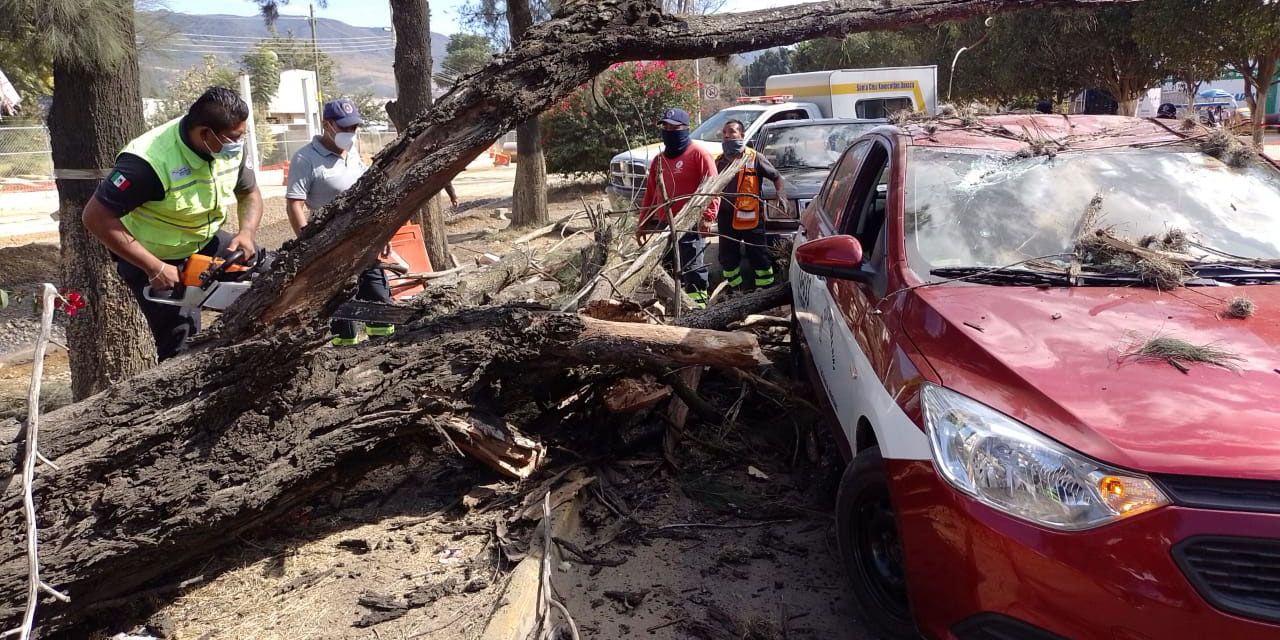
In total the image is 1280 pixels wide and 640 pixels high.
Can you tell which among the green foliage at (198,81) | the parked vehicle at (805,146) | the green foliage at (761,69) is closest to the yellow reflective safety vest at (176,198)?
the parked vehicle at (805,146)

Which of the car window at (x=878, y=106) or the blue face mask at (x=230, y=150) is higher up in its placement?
the car window at (x=878, y=106)

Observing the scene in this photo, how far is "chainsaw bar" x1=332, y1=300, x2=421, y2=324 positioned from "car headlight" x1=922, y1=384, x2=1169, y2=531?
263cm

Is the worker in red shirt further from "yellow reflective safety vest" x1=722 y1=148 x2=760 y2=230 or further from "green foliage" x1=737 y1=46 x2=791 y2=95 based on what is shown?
"green foliage" x1=737 y1=46 x2=791 y2=95

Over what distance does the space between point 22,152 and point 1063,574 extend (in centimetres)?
2933

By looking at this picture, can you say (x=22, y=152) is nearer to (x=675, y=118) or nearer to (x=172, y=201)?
(x=675, y=118)

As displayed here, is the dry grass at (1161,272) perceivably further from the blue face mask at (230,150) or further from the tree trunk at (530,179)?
the tree trunk at (530,179)

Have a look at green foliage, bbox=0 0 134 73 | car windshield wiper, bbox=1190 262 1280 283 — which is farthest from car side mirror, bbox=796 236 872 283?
green foliage, bbox=0 0 134 73

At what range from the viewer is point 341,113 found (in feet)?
18.1

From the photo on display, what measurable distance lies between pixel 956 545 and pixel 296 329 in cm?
258

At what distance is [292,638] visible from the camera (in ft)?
10.5

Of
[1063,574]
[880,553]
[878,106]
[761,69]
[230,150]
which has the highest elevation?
[761,69]

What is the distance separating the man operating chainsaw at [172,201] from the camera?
3.96 metres

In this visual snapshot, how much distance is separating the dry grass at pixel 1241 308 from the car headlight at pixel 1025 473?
0.95 metres

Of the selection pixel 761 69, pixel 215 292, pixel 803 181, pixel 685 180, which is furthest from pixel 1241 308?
pixel 761 69
